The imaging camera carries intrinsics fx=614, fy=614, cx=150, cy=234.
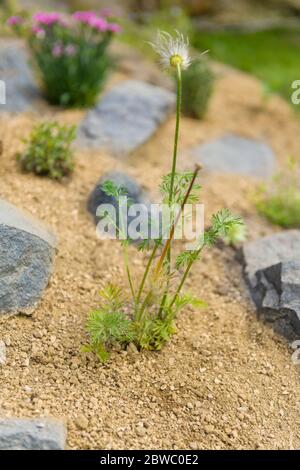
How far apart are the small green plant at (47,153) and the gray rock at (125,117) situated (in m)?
0.73

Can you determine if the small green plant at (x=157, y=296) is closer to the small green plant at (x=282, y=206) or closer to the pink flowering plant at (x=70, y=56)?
the small green plant at (x=282, y=206)

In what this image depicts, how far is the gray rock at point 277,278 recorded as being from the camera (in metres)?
3.54

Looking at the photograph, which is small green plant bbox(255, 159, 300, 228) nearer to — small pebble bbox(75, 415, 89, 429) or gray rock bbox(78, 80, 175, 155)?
→ gray rock bbox(78, 80, 175, 155)

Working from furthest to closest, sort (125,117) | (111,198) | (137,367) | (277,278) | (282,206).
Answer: (125,117) → (282,206) → (111,198) → (277,278) → (137,367)

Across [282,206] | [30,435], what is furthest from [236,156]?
[30,435]

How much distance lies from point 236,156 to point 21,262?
9.84 ft

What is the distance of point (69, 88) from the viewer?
18.8 ft

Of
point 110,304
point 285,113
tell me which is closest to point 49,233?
point 110,304

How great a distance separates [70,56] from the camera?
223 inches

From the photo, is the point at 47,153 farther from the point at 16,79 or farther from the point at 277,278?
the point at 16,79

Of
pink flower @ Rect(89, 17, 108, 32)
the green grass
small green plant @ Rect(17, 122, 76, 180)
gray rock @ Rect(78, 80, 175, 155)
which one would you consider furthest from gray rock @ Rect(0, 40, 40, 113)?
the green grass

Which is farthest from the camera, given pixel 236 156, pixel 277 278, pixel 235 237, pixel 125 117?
pixel 236 156

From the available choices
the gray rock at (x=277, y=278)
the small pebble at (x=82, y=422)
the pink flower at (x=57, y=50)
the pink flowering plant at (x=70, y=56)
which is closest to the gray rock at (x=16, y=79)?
the pink flowering plant at (x=70, y=56)

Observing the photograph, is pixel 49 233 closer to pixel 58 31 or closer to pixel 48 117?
pixel 48 117
